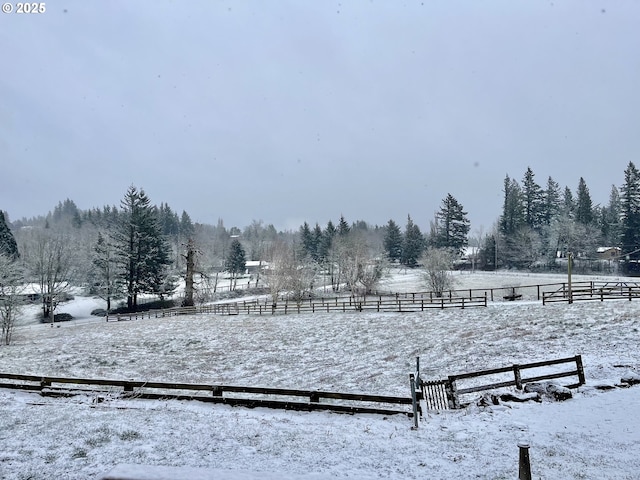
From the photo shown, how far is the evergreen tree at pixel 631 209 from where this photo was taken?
70.6 metres

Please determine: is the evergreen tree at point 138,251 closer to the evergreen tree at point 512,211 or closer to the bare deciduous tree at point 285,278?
the bare deciduous tree at point 285,278

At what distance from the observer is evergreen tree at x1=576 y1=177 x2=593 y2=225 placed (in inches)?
3142

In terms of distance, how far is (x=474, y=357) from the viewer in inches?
779

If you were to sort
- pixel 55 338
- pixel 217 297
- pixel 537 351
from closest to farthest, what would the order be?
pixel 537 351, pixel 55 338, pixel 217 297

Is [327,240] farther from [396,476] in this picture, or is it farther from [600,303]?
[396,476]

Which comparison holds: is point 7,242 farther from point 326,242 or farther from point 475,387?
point 475,387

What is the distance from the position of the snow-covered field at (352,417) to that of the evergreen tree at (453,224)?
61292mm

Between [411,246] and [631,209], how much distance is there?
43459 millimetres

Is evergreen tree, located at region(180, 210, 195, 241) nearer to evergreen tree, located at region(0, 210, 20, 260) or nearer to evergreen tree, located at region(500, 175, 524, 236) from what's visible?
evergreen tree, located at region(0, 210, 20, 260)

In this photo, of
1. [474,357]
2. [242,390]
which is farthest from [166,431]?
[474,357]

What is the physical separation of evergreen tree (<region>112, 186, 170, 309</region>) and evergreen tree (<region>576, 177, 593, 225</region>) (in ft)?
265

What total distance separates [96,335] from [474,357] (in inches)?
1183

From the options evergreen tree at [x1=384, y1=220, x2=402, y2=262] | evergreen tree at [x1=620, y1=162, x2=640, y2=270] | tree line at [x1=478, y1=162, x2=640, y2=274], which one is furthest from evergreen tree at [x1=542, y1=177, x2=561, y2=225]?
evergreen tree at [x1=384, y1=220, x2=402, y2=262]

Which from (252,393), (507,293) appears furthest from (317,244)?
(252,393)
